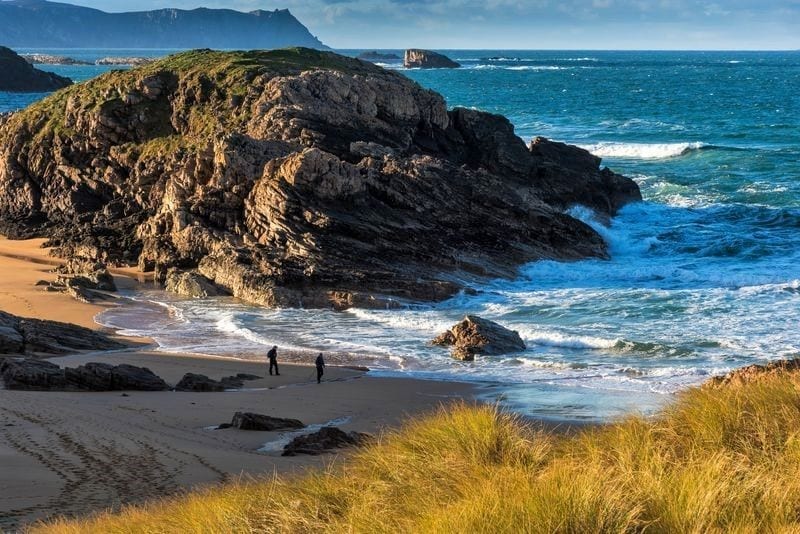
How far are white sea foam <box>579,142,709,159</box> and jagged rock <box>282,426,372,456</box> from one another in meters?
45.6

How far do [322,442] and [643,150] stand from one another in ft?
161

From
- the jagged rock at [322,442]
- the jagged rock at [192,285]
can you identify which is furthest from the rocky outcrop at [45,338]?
the jagged rock at [322,442]

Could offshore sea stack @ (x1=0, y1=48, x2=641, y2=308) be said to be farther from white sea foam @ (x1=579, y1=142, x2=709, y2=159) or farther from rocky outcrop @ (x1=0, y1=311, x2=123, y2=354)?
white sea foam @ (x1=579, y1=142, x2=709, y2=159)

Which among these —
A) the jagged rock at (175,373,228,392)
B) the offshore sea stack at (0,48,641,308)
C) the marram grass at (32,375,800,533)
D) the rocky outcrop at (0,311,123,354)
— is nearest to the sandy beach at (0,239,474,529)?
the jagged rock at (175,373,228,392)

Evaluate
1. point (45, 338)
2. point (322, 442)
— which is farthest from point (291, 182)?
point (322, 442)

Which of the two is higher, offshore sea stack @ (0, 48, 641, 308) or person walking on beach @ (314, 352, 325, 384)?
offshore sea stack @ (0, 48, 641, 308)

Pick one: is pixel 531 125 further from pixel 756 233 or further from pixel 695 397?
pixel 695 397

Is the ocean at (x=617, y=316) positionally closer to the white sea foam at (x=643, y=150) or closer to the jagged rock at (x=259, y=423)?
the jagged rock at (x=259, y=423)

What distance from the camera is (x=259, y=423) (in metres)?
14.7

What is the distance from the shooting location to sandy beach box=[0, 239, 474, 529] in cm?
1102

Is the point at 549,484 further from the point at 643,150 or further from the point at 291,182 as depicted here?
the point at 643,150

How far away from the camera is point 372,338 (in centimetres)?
2308

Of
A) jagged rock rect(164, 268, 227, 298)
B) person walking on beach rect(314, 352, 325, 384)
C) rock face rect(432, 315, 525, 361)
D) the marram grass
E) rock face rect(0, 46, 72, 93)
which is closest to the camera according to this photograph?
the marram grass

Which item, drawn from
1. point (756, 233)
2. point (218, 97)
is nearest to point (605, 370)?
point (756, 233)
